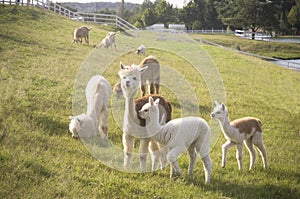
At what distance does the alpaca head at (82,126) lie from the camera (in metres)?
5.21

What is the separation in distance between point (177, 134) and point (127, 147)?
26.3 inches

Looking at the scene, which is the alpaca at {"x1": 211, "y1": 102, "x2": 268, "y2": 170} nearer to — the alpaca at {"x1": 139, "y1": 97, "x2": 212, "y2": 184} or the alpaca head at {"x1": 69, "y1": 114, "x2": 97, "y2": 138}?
the alpaca at {"x1": 139, "y1": 97, "x2": 212, "y2": 184}

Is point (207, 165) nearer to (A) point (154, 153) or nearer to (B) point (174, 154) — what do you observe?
(B) point (174, 154)

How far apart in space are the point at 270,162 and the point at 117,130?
2.56 m

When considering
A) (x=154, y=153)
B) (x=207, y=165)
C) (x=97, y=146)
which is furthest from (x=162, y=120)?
(x=97, y=146)

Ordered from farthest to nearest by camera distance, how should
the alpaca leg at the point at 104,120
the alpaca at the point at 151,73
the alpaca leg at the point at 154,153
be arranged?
the alpaca at the point at 151,73, the alpaca leg at the point at 104,120, the alpaca leg at the point at 154,153

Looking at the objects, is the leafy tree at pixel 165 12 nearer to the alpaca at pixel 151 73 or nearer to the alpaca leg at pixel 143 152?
the alpaca at pixel 151 73

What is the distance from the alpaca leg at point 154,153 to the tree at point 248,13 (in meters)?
6.89

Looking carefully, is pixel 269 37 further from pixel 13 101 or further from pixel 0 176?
pixel 0 176

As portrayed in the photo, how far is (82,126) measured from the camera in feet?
17.2

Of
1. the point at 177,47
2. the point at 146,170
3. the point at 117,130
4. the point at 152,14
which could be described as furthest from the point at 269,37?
the point at 146,170

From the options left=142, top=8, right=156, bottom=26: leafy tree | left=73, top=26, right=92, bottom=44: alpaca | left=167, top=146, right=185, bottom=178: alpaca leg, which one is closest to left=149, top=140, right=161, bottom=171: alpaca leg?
left=167, top=146, right=185, bottom=178: alpaca leg

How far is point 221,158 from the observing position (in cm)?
560

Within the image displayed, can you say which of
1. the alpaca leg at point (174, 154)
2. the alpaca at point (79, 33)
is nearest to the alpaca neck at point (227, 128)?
the alpaca leg at point (174, 154)
